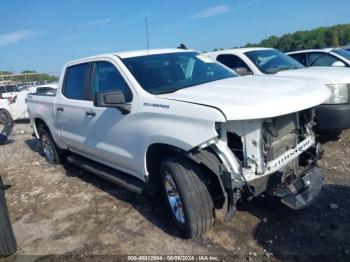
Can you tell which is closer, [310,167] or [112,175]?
[310,167]

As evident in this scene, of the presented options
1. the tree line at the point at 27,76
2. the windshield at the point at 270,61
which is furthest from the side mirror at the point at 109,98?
the tree line at the point at 27,76

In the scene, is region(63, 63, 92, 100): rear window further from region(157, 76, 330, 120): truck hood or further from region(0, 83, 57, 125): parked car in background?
region(0, 83, 57, 125): parked car in background

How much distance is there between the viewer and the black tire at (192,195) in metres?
3.57

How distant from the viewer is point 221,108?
320cm

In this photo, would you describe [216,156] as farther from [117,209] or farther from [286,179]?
[117,209]

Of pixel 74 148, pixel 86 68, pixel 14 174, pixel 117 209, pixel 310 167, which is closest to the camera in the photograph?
pixel 310 167

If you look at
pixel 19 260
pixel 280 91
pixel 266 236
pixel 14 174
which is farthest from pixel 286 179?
pixel 14 174

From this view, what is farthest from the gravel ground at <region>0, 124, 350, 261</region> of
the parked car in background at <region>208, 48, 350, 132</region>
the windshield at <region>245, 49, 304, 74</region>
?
the windshield at <region>245, 49, 304, 74</region>

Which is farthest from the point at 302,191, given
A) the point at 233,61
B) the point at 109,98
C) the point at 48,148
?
the point at 48,148

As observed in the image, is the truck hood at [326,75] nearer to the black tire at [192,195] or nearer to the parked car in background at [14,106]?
the black tire at [192,195]

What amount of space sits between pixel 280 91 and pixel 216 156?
0.88 metres

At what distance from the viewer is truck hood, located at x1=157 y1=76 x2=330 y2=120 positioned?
3.17m

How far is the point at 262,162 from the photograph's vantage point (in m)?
3.39

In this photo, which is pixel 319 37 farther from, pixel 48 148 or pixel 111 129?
pixel 111 129
